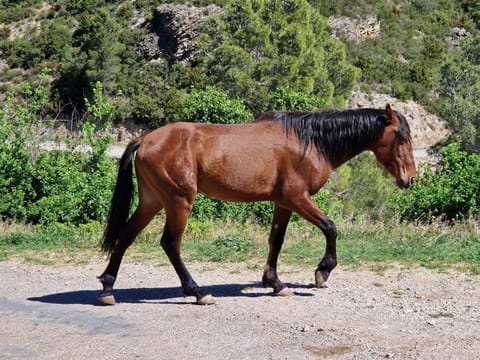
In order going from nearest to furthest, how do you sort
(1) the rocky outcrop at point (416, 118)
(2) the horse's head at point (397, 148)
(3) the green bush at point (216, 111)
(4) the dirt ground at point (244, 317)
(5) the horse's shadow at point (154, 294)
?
(4) the dirt ground at point (244, 317)
(5) the horse's shadow at point (154, 294)
(2) the horse's head at point (397, 148)
(3) the green bush at point (216, 111)
(1) the rocky outcrop at point (416, 118)

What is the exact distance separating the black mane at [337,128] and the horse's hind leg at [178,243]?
156 centimetres

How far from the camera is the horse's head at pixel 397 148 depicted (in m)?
8.05

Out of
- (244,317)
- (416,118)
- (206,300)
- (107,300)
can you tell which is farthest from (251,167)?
(416,118)

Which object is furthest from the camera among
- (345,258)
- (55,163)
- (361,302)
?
(55,163)

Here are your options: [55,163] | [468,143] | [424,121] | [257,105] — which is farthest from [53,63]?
[55,163]

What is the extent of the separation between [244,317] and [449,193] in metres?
8.04

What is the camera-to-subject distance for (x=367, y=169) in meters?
32.0

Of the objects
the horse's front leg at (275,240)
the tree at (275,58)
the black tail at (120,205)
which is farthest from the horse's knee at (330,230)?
the tree at (275,58)

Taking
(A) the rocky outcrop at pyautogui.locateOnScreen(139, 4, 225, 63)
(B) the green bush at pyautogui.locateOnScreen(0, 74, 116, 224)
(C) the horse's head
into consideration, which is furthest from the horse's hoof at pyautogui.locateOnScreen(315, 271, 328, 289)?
(A) the rocky outcrop at pyautogui.locateOnScreen(139, 4, 225, 63)

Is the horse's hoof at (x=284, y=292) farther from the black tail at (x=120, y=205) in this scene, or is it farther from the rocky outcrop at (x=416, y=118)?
the rocky outcrop at (x=416, y=118)

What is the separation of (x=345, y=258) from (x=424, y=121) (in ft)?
148

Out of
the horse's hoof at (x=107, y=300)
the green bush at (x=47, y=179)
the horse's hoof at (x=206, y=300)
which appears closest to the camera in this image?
the horse's hoof at (x=206, y=300)

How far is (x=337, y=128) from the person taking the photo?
7973mm

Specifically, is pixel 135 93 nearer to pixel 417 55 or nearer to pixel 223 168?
pixel 417 55
